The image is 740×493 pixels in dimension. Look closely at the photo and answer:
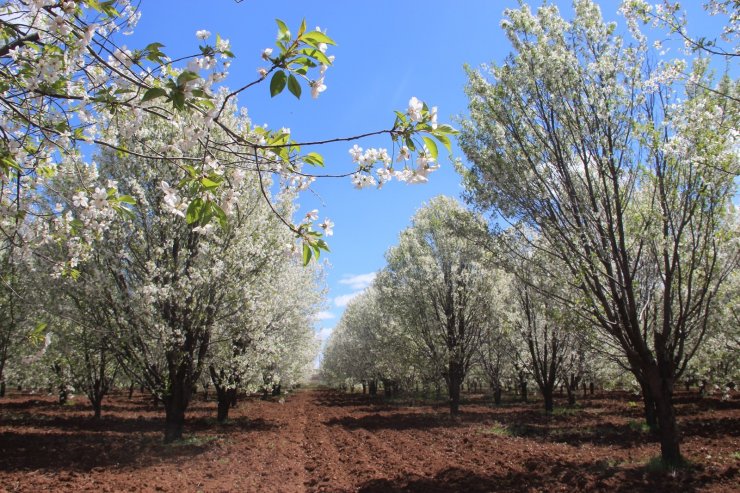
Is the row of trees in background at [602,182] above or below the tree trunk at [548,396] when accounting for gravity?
above

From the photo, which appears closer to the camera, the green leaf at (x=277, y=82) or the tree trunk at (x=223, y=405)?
the green leaf at (x=277, y=82)

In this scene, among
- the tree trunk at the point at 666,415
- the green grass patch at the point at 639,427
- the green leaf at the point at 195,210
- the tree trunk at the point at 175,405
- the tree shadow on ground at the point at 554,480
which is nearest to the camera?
the green leaf at the point at 195,210

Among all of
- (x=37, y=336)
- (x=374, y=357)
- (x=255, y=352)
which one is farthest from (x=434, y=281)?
(x=374, y=357)

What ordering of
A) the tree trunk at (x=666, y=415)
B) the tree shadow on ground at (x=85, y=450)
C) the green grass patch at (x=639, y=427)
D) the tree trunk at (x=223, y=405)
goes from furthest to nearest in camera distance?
the tree trunk at (x=223, y=405) < the green grass patch at (x=639, y=427) < the tree shadow on ground at (x=85, y=450) < the tree trunk at (x=666, y=415)

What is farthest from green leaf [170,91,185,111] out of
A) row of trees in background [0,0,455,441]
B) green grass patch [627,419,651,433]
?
green grass patch [627,419,651,433]

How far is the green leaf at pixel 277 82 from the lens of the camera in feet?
6.24

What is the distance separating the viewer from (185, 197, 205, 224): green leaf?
2.14 metres

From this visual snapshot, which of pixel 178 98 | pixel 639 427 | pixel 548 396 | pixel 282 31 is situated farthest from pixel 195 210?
pixel 548 396

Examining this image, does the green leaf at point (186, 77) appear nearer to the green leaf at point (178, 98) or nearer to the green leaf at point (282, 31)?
the green leaf at point (178, 98)

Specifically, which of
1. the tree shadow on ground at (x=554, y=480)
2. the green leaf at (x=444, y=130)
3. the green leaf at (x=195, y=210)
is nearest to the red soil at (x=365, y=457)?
the tree shadow on ground at (x=554, y=480)

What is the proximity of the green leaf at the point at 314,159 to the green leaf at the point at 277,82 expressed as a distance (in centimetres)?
57

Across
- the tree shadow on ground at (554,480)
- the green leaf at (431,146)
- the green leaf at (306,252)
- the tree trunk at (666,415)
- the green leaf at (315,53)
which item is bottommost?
the tree shadow on ground at (554,480)

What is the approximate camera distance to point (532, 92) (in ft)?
27.3

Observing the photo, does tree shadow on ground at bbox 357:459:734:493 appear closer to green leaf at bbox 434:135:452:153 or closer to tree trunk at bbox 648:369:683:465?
tree trunk at bbox 648:369:683:465
